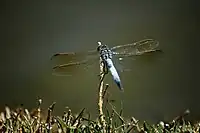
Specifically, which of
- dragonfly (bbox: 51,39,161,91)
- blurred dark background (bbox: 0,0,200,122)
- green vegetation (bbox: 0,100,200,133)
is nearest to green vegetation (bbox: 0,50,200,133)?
green vegetation (bbox: 0,100,200,133)

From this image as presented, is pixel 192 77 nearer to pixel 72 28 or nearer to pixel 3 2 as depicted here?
pixel 72 28

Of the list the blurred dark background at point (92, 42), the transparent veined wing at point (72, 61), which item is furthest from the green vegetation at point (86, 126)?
the blurred dark background at point (92, 42)

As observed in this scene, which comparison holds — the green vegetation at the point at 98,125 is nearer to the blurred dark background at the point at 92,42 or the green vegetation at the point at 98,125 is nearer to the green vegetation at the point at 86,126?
the green vegetation at the point at 86,126

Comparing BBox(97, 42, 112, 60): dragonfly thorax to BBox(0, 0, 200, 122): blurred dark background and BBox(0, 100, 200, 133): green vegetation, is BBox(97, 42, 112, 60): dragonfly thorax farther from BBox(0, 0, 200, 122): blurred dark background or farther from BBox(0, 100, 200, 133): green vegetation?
BBox(0, 0, 200, 122): blurred dark background

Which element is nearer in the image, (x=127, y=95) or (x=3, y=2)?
(x=127, y=95)

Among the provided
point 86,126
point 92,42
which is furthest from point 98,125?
point 92,42

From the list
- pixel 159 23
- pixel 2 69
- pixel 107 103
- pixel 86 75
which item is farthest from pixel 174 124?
pixel 2 69

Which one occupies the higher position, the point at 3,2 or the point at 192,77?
the point at 3,2

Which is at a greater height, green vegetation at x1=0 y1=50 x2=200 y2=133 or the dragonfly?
the dragonfly
